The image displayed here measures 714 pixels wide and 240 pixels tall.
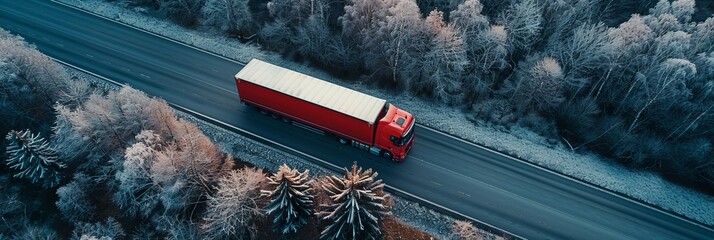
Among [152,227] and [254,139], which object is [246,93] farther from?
[152,227]

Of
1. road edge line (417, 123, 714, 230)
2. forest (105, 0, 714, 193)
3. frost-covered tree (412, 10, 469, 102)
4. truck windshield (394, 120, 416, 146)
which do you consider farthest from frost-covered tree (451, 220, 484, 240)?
frost-covered tree (412, 10, 469, 102)

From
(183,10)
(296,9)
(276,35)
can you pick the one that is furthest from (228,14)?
(296,9)

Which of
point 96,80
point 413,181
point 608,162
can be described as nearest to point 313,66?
point 413,181

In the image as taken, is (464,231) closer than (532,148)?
Yes

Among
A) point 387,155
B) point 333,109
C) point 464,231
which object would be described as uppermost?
point 333,109

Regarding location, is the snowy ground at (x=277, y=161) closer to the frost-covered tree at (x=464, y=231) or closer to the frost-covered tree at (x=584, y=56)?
the frost-covered tree at (x=464, y=231)

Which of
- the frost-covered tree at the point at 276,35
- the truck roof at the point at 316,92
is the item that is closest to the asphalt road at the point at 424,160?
the truck roof at the point at 316,92

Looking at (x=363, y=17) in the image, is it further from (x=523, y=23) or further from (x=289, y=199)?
(x=289, y=199)
